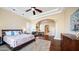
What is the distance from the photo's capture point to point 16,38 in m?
1.91

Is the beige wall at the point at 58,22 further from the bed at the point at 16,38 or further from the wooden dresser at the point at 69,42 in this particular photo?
the bed at the point at 16,38

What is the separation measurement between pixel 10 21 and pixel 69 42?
1191 millimetres

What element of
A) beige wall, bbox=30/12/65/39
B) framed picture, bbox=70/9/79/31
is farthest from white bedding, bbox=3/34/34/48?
framed picture, bbox=70/9/79/31

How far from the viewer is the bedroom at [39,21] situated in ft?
6.33

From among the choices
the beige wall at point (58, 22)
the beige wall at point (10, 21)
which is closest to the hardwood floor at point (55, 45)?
the beige wall at point (58, 22)

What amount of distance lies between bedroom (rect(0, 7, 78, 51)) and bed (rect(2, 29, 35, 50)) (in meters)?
0.06

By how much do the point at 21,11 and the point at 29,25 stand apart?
315 millimetres

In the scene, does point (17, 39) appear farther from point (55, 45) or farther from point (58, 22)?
point (58, 22)

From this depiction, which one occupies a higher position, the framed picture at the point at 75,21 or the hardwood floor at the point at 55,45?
the framed picture at the point at 75,21

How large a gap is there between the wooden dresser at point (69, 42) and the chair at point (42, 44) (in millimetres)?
285

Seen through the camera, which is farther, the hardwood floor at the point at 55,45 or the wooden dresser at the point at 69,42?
the hardwood floor at the point at 55,45

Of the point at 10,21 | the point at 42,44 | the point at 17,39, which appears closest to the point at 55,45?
the point at 42,44
